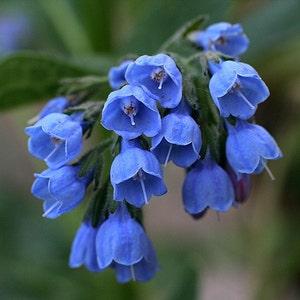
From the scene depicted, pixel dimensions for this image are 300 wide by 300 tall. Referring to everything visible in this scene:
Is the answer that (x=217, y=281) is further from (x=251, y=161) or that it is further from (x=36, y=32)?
(x=251, y=161)

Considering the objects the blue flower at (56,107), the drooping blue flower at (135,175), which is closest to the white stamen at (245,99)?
the drooping blue flower at (135,175)

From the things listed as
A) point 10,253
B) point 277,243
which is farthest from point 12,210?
point 277,243

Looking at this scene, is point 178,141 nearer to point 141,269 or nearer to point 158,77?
point 158,77

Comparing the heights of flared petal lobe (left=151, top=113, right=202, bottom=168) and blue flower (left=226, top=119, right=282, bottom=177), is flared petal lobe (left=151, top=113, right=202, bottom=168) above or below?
above

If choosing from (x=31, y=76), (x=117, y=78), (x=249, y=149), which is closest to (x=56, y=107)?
(x=117, y=78)

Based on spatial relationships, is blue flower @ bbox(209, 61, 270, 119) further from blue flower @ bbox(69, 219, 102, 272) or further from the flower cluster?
blue flower @ bbox(69, 219, 102, 272)

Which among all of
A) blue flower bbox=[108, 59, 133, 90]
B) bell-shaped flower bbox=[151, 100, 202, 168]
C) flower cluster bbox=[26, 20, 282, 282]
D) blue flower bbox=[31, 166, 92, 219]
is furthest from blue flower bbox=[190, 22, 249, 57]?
blue flower bbox=[31, 166, 92, 219]

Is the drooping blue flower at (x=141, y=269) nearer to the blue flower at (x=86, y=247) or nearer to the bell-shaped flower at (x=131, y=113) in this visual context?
the blue flower at (x=86, y=247)
